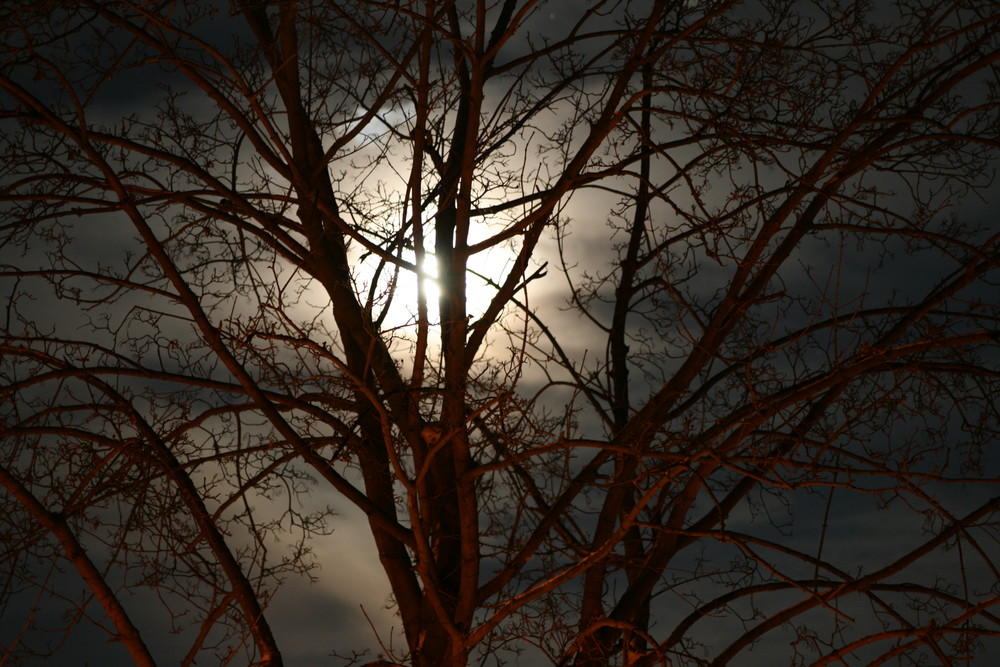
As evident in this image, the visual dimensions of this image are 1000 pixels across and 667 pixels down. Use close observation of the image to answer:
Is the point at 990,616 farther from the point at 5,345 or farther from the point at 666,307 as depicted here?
the point at 5,345

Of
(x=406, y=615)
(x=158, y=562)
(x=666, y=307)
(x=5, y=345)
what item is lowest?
(x=406, y=615)

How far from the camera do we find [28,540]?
4828mm

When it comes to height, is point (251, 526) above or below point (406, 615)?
above

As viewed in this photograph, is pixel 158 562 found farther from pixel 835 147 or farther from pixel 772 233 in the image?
pixel 835 147

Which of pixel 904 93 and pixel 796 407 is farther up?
pixel 904 93

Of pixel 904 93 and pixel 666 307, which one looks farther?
pixel 666 307

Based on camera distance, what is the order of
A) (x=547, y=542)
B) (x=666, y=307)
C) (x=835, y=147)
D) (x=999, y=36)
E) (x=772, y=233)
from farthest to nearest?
(x=666, y=307), (x=999, y=36), (x=547, y=542), (x=772, y=233), (x=835, y=147)

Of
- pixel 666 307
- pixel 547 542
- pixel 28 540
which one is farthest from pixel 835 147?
pixel 28 540

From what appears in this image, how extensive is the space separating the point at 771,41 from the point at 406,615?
3.39 meters

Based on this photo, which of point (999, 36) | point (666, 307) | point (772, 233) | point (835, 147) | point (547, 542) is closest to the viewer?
point (835, 147)

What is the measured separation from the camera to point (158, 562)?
482 cm

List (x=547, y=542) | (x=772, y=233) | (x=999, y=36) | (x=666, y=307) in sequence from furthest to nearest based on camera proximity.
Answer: (x=666, y=307)
(x=999, y=36)
(x=547, y=542)
(x=772, y=233)

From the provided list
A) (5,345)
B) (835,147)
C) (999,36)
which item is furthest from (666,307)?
(5,345)

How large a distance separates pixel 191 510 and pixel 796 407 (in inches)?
122
